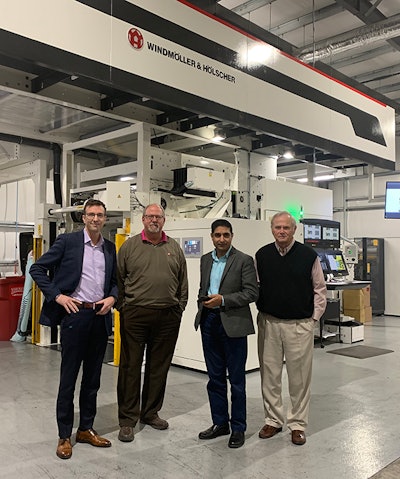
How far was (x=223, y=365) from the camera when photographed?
3.12 meters

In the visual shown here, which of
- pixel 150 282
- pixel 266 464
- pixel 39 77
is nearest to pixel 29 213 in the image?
pixel 39 77

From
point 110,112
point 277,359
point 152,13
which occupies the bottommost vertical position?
point 277,359

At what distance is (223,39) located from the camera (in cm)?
400

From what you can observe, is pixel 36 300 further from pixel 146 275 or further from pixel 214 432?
pixel 214 432

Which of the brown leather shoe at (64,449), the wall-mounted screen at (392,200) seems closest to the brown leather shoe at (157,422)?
the brown leather shoe at (64,449)

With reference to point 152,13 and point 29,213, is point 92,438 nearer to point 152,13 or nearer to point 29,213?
point 152,13

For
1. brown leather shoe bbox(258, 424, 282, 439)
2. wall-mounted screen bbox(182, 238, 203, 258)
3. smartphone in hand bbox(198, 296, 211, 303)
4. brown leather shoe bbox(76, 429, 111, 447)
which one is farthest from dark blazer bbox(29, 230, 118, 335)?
wall-mounted screen bbox(182, 238, 203, 258)

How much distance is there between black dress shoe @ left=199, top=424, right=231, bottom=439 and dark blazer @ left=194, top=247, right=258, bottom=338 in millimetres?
692

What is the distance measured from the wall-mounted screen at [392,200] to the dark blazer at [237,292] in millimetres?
6659

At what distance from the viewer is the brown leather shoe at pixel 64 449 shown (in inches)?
Answer: 112

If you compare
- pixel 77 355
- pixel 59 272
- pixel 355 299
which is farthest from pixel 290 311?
pixel 355 299

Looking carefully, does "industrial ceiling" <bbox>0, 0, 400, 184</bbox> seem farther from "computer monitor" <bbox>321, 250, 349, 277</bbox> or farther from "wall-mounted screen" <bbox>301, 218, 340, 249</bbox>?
"computer monitor" <bbox>321, 250, 349, 277</bbox>

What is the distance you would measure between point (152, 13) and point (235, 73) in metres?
0.97

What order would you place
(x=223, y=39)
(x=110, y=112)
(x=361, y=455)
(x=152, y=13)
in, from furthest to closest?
(x=110, y=112) → (x=223, y=39) → (x=152, y=13) → (x=361, y=455)
